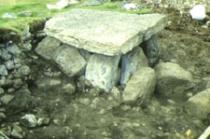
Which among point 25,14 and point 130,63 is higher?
point 25,14

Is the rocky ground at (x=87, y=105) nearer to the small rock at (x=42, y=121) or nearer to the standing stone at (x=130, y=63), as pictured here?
the small rock at (x=42, y=121)

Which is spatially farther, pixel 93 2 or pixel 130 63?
pixel 93 2

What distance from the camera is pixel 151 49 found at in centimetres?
693

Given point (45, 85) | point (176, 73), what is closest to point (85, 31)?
point (45, 85)

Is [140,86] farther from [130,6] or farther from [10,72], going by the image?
[130,6]

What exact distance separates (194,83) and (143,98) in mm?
851

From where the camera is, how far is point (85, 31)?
6277mm

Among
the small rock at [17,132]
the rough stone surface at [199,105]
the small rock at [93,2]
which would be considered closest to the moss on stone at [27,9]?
the small rock at [93,2]

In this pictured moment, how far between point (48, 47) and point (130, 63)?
4.23 feet

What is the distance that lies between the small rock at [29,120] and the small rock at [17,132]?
5.1 inches

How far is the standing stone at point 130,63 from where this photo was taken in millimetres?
6301

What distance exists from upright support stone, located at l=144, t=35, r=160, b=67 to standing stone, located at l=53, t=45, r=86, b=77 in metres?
1.07

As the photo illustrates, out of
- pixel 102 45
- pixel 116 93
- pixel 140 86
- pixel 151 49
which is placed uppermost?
pixel 102 45

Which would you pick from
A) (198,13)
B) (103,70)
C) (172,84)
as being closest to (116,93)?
(103,70)
